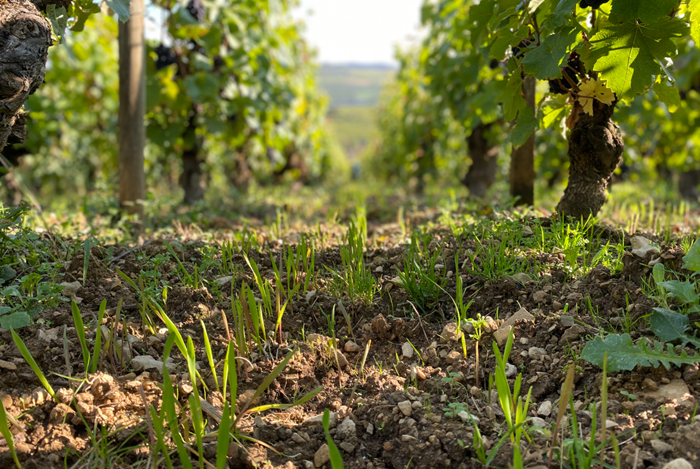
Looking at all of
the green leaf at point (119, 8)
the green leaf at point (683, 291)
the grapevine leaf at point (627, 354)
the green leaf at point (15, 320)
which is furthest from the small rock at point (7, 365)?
the green leaf at point (683, 291)

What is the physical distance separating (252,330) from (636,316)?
51.0 inches

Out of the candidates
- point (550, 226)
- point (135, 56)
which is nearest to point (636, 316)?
point (550, 226)

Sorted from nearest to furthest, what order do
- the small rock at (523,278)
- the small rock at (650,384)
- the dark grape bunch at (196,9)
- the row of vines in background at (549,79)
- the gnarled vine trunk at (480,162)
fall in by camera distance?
1. the small rock at (650,384)
2. the row of vines in background at (549,79)
3. the small rock at (523,278)
4. the dark grape bunch at (196,9)
5. the gnarled vine trunk at (480,162)

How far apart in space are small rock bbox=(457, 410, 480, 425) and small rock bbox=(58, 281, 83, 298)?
4.76 feet

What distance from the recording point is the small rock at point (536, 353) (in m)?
1.60

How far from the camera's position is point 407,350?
5.69 ft

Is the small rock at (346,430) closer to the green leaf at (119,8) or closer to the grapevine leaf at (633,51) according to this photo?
the grapevine leaf at (633,51)

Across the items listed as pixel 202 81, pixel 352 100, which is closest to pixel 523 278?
pixel 202 81

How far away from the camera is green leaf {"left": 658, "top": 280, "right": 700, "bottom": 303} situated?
1.48 m

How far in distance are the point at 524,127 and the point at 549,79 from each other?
36 cm

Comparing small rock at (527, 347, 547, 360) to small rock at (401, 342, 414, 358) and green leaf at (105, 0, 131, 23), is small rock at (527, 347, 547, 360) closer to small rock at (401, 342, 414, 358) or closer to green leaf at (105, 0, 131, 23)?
small rock at (401, 342, 414, 358)

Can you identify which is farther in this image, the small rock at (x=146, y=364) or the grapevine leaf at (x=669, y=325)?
the small rock at (x=146, y=364)

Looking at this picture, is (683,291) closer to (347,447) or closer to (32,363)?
(347,447)

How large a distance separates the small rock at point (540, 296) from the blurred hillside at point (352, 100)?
64285 millimetres
